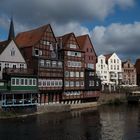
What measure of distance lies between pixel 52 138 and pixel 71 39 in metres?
40.4

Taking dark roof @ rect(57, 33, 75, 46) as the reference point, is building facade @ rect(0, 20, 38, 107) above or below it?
below

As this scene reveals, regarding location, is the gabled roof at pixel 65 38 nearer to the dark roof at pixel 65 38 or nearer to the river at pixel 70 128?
the dark roof at pixel 65 38

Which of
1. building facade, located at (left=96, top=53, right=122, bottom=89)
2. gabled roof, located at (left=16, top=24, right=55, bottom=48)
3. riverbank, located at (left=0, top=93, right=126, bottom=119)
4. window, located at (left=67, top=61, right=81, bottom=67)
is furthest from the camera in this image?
building facade, located at (left=96, top=53, right=122, bottom=89)

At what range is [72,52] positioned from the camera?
74125mm

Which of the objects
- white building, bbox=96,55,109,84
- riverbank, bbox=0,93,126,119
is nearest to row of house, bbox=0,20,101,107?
riverbank, bbox=0,93,126,119

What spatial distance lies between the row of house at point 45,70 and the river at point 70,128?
6824 millimetres

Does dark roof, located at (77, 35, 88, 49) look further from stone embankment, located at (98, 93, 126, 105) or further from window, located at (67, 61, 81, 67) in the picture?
stone embankment, located at (98, 93, 126, 105)

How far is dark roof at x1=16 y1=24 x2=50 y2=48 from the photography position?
6934 cm

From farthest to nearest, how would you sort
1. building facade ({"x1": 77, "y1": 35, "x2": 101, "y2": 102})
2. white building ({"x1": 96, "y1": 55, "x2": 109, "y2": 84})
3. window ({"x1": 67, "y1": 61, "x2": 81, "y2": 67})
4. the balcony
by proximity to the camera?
white building ({"x1": 96, "y1": 55, "x2": 109, "y2": 84}) < building facade ({"x1": 77, "y1": 35, "x2": 101, "y2": 102}) < window ({"x1": 67, "y1": 61, "x2": 81, "y2": 67}) < the balcony

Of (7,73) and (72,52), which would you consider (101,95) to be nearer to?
(72,52)

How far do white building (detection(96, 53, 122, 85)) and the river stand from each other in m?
44.4

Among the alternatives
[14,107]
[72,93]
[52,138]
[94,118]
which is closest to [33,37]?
[72,93]

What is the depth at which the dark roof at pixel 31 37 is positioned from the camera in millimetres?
69338

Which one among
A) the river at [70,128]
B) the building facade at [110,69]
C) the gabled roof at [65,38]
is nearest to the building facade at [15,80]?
the river at [70,128]
